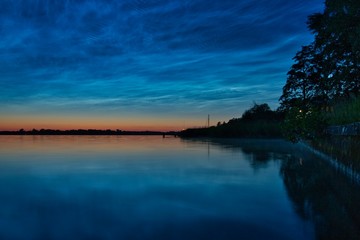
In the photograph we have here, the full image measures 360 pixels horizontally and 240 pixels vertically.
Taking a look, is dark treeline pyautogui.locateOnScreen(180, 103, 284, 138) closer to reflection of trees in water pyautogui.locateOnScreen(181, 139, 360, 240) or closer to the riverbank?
the riverbank

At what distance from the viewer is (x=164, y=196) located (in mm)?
7422

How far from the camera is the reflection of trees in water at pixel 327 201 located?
4781 millimetres

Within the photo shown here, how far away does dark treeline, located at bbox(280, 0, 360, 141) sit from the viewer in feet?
57.4

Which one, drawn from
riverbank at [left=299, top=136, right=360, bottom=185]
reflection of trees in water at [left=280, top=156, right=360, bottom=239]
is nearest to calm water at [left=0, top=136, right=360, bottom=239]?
reflection of trees in water at [left=280, top=156, right=360, bottom=239]

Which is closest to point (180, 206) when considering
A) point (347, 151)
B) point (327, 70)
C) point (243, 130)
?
point (347, 151)

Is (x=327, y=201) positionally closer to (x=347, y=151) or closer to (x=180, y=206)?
(x=180, y=206)

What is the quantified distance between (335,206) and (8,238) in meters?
4.97

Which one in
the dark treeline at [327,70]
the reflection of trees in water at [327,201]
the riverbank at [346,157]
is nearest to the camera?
the reflection of trees in water at [327,201]

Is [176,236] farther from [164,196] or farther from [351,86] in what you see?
[351,86]

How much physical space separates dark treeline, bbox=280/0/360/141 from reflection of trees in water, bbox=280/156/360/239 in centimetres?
323

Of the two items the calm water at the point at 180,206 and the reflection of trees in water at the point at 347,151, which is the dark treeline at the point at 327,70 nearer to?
the reflection of trees in water at the point at 347,151

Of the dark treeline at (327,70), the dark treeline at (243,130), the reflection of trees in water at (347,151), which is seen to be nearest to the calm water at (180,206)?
the reflection of trees in water at (347,151)

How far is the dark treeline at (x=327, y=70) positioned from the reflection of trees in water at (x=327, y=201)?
3233 millimetres

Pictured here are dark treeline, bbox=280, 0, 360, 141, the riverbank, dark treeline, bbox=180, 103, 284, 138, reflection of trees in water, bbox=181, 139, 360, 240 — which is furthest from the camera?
dark treeline, bbox=180, 103, 284, 138
